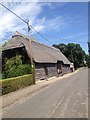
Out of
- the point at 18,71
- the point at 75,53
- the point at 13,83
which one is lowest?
the point at 13,83

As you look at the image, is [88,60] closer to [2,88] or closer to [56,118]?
[2,88]

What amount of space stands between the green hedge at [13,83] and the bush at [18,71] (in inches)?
187

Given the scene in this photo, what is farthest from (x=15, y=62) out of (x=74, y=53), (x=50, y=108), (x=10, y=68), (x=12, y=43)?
(x=74, y=53)

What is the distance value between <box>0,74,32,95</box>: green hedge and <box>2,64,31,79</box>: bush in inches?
187

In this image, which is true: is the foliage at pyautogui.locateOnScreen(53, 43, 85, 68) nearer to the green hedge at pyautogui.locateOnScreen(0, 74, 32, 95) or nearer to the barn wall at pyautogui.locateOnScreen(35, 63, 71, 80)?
the barn wall at pyautogui.locateOnScreen(35, 63, 71, 80)

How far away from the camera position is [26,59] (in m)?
35.6

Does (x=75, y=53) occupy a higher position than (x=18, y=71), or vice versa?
(x=75, y=53)

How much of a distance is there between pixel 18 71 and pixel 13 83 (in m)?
10.9

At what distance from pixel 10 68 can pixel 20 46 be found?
383 cm

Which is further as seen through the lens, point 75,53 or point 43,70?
point 75,53

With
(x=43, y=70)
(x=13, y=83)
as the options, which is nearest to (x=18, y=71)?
(x=43, y=70)

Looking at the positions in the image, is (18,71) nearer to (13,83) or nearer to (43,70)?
(43,70)

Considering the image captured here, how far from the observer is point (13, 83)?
A: 21.2 m

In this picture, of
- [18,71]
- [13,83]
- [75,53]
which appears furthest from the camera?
[75,53]
